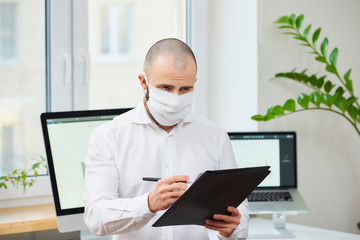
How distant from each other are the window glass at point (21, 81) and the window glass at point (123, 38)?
0.84ft

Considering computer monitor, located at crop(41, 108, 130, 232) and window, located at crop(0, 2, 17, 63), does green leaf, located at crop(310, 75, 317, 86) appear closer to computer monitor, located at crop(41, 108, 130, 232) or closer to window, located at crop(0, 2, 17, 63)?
computer monitor, located at crop(41, 108, 130, 232)

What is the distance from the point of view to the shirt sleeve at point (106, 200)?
153cm

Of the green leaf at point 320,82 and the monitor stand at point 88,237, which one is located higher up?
the green leaf at point 320,82

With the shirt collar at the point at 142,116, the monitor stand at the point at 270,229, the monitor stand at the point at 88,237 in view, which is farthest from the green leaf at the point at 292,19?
the monitor stand at the point at 88,237

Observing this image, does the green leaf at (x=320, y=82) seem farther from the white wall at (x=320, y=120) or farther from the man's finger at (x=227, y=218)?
the man's finger at (x=227, y=218)

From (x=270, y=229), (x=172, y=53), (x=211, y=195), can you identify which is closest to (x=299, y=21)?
(x=270, y=229)

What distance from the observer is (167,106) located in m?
1.65

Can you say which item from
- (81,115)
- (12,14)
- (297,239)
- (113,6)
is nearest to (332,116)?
(297,239)

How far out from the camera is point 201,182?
1.40 m

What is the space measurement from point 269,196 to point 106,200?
44.0 inches

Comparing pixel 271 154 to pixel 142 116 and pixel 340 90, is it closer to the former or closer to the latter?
pixel 340 90

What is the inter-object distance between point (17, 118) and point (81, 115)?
0.65 m

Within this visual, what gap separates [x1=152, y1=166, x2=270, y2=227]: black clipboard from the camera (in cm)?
142

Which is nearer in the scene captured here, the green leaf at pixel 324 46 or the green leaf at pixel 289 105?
the green leaf at pixel 289 105
